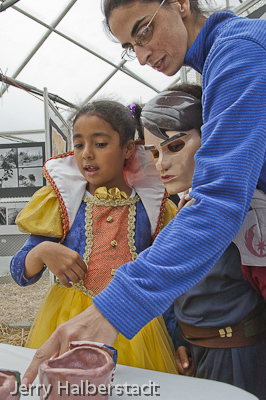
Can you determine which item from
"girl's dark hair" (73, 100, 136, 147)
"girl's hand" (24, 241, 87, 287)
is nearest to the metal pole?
"girl's dark hair" (73, 100, 136, 147)

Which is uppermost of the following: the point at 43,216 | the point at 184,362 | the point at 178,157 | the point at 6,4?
the point at 6,4

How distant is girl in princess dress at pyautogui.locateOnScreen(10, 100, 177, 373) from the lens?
1.09 m

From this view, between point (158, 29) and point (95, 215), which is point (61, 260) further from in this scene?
point (158, 29)

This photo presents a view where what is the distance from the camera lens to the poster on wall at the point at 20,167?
2.88 m

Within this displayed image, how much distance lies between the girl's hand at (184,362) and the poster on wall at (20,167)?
2127 mm

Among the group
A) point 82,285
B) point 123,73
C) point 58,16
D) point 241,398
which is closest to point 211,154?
point 241,398

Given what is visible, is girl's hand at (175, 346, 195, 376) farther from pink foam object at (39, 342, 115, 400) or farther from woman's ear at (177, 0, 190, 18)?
woman's ear at (177, 0, 190, 18)

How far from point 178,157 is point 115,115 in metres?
0.34

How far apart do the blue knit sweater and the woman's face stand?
25cm

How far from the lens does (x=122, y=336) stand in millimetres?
1012

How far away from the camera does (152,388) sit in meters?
0.55

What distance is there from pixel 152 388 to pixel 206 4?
89 cm

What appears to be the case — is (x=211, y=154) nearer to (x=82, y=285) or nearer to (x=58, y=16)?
(x=82, y=285)

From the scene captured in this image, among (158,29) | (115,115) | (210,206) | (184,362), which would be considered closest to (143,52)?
(158,29)
